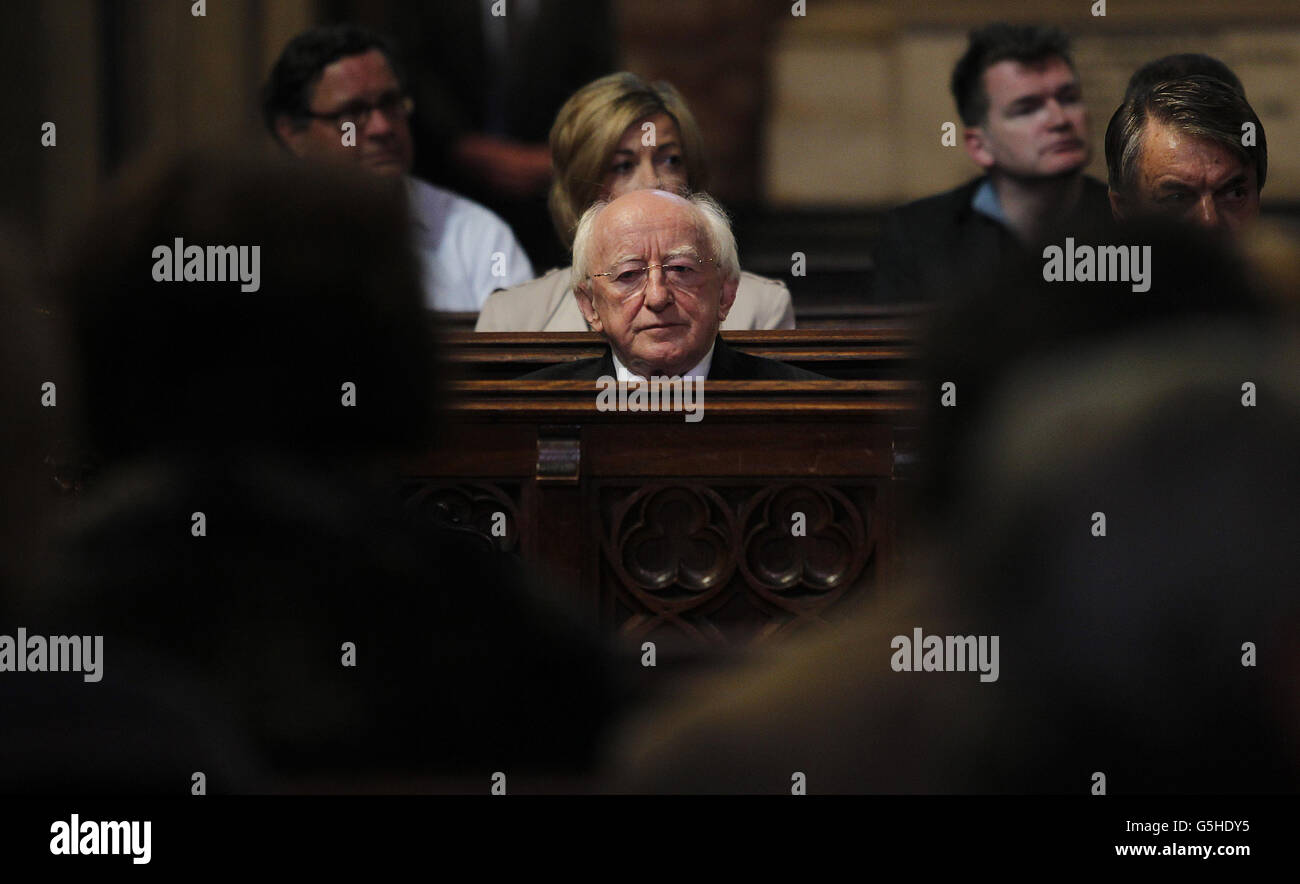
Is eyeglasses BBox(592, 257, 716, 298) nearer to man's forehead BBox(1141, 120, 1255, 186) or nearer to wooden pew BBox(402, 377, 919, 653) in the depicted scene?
wooden pew BBox(402, 377, 919, 653)

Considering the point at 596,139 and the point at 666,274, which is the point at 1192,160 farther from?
the point at 596,139

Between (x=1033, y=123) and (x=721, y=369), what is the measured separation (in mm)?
1204

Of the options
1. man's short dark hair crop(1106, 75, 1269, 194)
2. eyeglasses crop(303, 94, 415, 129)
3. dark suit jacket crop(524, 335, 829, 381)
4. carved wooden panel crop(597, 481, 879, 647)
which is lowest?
carved wooden panel crop(597, 481, 879, 647)

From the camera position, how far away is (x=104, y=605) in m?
1.41

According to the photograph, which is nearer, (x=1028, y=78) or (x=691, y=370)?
(x=691, y=370)

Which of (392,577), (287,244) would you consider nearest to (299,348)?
(287,244)

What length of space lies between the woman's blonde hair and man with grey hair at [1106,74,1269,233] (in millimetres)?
991

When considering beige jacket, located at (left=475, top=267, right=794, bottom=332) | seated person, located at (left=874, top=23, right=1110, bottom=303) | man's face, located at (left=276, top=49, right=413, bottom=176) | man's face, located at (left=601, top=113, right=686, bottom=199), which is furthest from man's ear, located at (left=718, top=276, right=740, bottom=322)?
man's face, located at (left=276, top=49, right=413, bottom=176)

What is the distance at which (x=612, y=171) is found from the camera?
3.44 m

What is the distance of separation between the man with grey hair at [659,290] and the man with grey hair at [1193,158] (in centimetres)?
57

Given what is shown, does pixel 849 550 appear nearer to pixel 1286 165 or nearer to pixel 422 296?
pixel 422 296

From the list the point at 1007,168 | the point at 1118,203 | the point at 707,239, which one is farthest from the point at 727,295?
the point at 1007,168

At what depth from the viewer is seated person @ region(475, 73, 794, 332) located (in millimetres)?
3384

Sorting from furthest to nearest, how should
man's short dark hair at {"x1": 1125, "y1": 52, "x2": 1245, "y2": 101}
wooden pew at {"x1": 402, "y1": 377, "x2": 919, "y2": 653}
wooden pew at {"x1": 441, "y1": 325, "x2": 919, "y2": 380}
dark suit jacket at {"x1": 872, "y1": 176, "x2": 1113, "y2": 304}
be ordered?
1. dark suit jacket at {"x1": 872, "y1": 176, "x2": 1113, "y2": 304}
2. wooden pew at {"x1": 441, "y1": 325, "x2": 919, "y2": 380}
3. man's short dark hair at {"x1": 1125, "y1": 52, "x2": 1245, "y2": 101}
4. wooden pew at {"x1": 402, "y1": 377, "x2": 919, "y2": 653}
